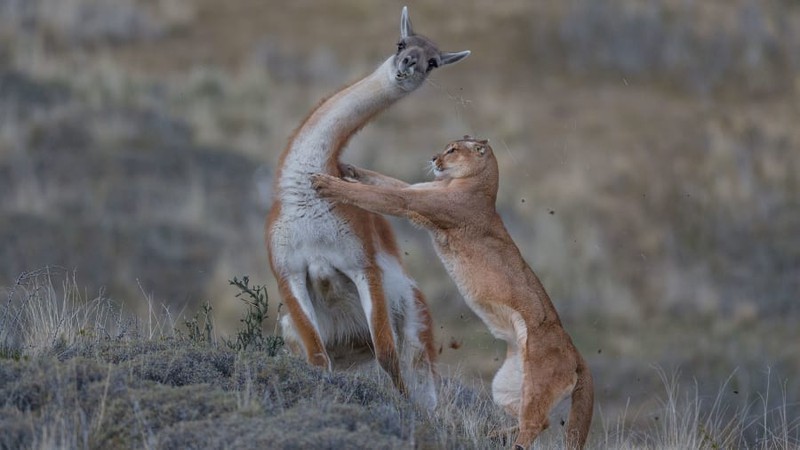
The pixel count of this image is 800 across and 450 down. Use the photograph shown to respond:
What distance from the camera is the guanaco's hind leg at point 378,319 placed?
10.7m

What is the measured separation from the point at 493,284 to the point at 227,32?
837 inches

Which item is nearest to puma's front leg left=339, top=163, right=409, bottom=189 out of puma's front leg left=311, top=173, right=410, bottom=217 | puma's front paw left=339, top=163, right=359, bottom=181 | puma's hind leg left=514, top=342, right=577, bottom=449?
puma's front paw left=339, top=163, right=359, bottom=181

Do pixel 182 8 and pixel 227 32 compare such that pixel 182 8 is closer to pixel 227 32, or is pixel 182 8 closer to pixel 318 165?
pixel 227 32

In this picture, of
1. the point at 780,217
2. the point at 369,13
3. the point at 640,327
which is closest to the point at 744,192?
the point at 780,217

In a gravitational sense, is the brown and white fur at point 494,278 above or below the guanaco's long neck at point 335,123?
below

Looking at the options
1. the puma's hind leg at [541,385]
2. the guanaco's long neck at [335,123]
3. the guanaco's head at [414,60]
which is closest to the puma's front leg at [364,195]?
the guanaco's long neck at [335,123]

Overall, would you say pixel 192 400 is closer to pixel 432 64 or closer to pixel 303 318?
pixel 303 318

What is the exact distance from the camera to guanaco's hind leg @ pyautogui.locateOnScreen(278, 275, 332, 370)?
421 inches

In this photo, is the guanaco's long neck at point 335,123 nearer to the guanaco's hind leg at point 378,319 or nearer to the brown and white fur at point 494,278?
the brown and white fur at point 494,278

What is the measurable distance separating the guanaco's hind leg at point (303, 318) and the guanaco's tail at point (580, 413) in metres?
1.72

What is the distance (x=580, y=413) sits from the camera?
9891 mm

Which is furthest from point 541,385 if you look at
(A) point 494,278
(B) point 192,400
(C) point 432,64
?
(C) point 432,64

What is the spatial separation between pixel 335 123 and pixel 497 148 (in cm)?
1504

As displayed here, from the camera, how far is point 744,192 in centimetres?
2570
